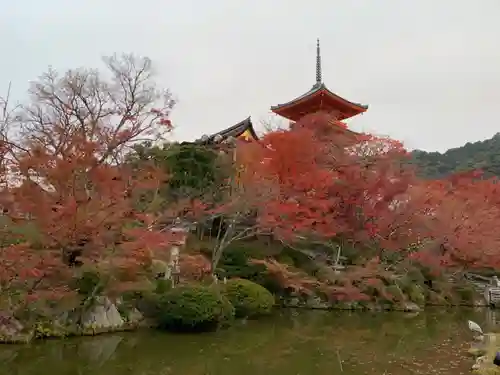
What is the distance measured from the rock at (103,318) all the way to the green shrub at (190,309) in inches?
39.4

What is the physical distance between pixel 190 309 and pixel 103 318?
1914 millimetres

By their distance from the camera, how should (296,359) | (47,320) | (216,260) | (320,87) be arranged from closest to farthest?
(296,359)
(47,320)
(216,260)
(320,87)

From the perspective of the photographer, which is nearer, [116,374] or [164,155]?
[116,374]

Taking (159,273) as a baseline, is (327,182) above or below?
above

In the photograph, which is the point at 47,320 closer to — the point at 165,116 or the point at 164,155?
the point at 164,155

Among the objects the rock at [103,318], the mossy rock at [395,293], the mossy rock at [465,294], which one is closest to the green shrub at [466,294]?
the mossy rock at [465,294]

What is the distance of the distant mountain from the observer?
45375 mm

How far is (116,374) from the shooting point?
7.94 metres

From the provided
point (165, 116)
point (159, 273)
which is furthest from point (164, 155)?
point (159, 273)

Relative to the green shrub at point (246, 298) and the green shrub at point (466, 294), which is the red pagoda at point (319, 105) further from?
the green shrub at point (246, 298)

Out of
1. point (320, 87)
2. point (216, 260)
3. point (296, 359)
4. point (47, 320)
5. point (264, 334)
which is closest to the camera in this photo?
point (296, 359)

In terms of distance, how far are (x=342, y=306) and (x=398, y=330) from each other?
3.68m

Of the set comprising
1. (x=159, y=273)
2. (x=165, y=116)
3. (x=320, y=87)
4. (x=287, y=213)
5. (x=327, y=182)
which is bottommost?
(x=159, y=273)

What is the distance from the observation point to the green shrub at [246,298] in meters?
13.6
